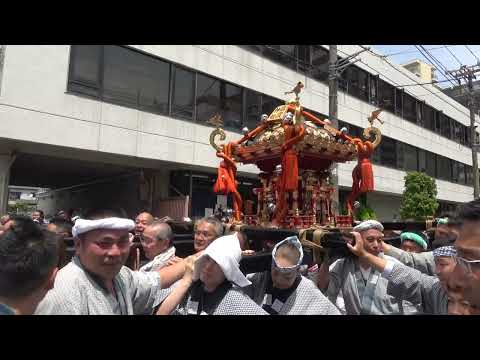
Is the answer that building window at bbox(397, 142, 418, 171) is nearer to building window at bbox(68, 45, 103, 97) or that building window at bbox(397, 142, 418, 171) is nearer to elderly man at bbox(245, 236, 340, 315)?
building window at bbox(68, 45, 103, 97)

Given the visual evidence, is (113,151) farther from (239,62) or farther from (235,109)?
(239,62)

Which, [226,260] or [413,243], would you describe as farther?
[413,243]

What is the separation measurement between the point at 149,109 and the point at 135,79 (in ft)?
2.83

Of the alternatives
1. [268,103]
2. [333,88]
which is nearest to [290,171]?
[333,88]

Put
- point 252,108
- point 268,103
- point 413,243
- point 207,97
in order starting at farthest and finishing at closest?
point 268,103
point 252,108
point 207,97
point 413,243

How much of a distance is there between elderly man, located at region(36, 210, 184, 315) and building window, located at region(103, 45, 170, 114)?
7862 millimetres

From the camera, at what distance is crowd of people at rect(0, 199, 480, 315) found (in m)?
1.37

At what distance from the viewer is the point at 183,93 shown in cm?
1032

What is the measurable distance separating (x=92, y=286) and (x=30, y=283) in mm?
380

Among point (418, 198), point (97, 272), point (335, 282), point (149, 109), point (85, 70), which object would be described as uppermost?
point (85, 70)

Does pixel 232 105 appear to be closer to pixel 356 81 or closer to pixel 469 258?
pixel 356 81

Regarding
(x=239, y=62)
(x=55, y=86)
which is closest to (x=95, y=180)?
(x=55, y=86)

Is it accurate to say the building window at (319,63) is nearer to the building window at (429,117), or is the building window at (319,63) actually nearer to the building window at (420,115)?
the building window at (420,115)

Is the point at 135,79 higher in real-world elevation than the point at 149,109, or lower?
higher
